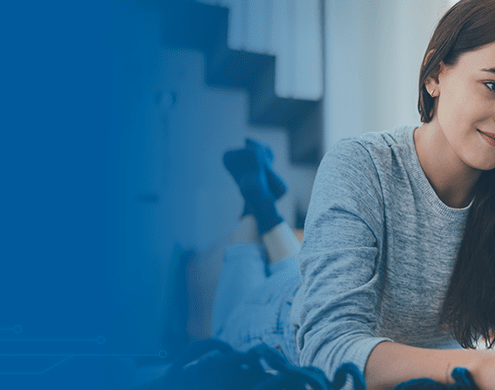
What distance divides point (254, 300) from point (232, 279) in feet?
0.64

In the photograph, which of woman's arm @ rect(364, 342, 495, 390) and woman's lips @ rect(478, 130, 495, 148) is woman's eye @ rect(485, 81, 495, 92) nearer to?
woman's lips @ rect(478, 130, 495, 148)

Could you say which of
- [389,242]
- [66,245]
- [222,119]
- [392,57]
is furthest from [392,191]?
[66,245]

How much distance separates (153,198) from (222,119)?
3.3 inches

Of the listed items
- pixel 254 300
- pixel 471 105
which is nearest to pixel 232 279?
pixel 254 300

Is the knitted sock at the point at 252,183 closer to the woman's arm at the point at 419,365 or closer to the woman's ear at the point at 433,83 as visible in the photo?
the woman's arm at the point at 419,365

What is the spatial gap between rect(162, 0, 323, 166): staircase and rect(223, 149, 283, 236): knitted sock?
3 centimetres

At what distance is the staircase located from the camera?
266 mm

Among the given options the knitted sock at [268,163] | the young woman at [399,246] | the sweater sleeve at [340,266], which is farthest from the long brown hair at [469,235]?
the knitted sock at [268,163]

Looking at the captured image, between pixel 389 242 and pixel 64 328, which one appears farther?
pixel 389 242

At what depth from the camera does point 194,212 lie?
0.25 meters

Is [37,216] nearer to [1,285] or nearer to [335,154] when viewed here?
[1,285]

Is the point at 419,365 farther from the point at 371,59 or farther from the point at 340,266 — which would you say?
the point at 371,59

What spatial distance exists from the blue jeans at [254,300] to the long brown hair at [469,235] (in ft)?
0.70

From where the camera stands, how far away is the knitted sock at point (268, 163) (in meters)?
0.30
